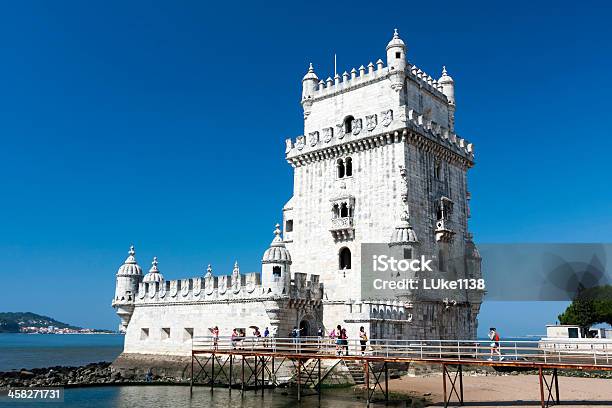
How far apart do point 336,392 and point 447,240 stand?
44.6 feet

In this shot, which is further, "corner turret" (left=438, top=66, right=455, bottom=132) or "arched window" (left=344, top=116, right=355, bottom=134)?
"corner turret" (left=438, top=66, right=455, bottom=132)

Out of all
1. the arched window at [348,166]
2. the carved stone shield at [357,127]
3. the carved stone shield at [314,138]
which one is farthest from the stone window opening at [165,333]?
the carved stone shield at [357,127]

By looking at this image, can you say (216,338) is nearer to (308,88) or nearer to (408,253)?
(408,253)

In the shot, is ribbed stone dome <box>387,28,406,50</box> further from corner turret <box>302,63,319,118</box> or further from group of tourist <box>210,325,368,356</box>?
group of tourist <box>210,325,368,356</box>

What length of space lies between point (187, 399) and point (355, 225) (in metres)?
15.0

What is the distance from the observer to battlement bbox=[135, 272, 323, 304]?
1447 inches

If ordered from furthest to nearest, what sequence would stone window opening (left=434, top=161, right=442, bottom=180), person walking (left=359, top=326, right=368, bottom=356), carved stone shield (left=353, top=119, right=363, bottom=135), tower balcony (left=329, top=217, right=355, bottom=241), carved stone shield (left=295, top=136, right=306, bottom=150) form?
carved stone shield (left=295, top=136, right=306, bottom=150) → stone window opening (left=434, top=161, right=442, bottom=180) → carved stone shield (left=353, top=119, right=363, bottom=135) → tower balcony (left=329, top=217, right=355, bottom=241) → person walking (left=359, top=326, right=368, bottom=356)

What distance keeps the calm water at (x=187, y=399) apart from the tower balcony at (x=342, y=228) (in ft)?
34.8

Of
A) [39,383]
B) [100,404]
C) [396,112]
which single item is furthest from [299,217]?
[39,383]

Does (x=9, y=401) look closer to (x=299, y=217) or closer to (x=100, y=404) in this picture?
(x=100, y=404)

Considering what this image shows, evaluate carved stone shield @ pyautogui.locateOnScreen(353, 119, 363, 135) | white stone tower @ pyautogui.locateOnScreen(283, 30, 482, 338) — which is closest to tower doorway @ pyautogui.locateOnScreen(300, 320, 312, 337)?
white stone tower @ pyautogui.locateOnScreen(283, 30, 482, 338)

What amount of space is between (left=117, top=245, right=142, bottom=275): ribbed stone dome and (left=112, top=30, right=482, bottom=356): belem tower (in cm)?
246

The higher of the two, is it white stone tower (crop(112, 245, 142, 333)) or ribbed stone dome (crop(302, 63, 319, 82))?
ribbed stone dome (crop(302, 63, 319, 82))

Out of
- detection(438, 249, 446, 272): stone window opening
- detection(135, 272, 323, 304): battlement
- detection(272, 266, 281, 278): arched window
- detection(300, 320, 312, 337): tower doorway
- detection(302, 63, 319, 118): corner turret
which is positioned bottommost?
detection(300, 320, 312, 337): tower doorway
